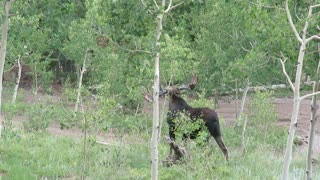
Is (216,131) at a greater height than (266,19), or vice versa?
(266,19)

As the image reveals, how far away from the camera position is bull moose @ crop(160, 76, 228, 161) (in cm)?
1203

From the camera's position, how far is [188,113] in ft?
39.7

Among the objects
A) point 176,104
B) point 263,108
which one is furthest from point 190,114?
point 263,108

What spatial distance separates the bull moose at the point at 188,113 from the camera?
1203 centimetres

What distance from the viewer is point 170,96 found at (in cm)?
1254

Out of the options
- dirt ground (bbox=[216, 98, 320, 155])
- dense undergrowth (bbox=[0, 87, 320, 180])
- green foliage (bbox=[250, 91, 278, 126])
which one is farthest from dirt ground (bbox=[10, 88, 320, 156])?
green foliage (bbox=[250, 91, 278, 126])

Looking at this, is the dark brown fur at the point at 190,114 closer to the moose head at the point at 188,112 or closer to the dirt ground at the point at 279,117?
the moose head at the point at 188,112

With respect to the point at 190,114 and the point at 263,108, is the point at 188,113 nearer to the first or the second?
the point at 190,114

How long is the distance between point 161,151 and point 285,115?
1253 centimetres

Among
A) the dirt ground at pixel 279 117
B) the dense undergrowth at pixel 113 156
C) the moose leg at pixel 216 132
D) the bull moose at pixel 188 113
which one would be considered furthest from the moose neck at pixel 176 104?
the dirt ground at pixel 279 117

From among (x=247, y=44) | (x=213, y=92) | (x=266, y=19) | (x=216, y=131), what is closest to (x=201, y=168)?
(x=266, y=19)

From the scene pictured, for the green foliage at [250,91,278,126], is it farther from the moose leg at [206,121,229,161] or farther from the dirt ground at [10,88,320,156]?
the moose leg at [206,121,229,161]

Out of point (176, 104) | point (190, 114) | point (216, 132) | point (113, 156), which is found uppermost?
point (176, 104)

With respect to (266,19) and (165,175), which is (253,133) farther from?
(266,19)
